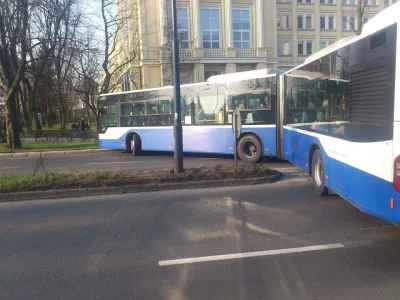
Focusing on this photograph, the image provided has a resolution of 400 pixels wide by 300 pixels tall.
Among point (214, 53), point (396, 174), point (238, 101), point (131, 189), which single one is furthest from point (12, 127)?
point (214, 53)

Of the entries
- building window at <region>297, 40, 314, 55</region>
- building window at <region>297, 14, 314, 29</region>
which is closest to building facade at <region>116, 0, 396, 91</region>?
building window at <region>297, 40, 314, 55</region>

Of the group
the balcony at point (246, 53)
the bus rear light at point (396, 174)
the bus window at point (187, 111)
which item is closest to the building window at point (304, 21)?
the balcony at point (246, 53)

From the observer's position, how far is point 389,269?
13.8 feet

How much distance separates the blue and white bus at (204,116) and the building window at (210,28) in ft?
83.3

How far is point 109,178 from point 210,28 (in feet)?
115

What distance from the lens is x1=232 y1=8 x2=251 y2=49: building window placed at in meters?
41.2

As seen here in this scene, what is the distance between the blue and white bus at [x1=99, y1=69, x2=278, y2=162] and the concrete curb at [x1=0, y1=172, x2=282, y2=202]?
12.5 feet

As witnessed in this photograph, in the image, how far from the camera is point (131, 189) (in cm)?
873

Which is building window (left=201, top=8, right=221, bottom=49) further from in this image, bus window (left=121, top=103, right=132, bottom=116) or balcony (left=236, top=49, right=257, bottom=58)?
bus window (left=121, top=103, right=132, bottom=116)

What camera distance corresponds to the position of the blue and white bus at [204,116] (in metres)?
12.7

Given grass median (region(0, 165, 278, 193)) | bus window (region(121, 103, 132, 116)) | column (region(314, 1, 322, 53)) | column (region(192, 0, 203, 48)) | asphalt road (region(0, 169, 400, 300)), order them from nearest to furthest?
asphalt road (region(0, 169, 400, 300))
grass median (region(0, 165, 278, 193))
bus window (region(121, 103, 132, 116))
column (region(192, 0, 203, 48))
column (region(314, 1, 322, 53))

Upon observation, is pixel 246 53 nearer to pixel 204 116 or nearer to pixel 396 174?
pixel 204 116

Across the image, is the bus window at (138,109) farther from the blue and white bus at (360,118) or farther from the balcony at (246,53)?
the balcony at (246,53)

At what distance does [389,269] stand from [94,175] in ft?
23.2
